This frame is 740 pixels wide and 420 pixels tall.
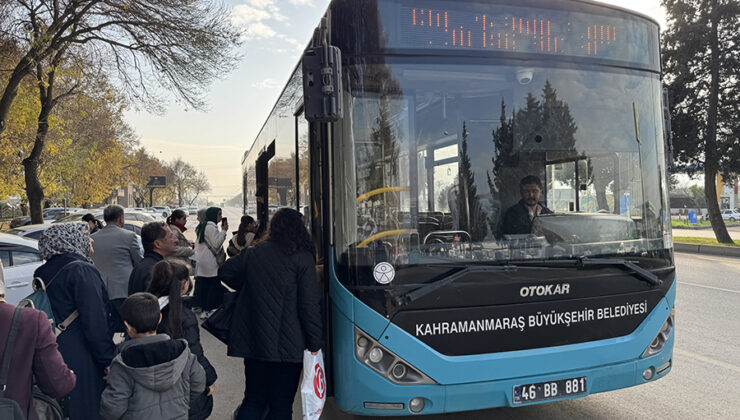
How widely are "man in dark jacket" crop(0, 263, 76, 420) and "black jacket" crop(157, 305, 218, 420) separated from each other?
80 cm

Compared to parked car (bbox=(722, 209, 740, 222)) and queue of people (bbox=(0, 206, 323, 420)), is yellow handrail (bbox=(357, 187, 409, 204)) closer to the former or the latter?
queue of people (bbox=(0, 206, 323, 420))

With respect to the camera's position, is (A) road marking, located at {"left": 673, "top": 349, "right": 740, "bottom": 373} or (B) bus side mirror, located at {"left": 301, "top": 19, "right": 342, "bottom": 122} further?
(A) road marking, located at {"left": 673, "top": 349, "right": 740, "bottom": 373}

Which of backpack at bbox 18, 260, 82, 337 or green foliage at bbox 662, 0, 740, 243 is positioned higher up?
green foliage at bbox 662, 0, 740, 243

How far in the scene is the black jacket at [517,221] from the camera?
3.45 m

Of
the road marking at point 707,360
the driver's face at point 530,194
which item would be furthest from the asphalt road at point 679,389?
the driver's face at point 530,194

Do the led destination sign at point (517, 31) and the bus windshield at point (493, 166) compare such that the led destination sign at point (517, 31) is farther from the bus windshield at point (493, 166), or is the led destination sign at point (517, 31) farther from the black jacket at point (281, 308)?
the black jacket at point (281, 308)

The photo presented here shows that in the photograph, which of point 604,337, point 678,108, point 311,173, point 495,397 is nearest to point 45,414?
point 311,173

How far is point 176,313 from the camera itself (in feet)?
10.9

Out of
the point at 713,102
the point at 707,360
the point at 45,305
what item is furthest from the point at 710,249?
the point at 45,305

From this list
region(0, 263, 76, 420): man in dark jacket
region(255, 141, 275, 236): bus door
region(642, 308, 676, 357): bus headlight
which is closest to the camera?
region(0, 263, 76, 420): man in dark jacket

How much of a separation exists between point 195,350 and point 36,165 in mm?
18956

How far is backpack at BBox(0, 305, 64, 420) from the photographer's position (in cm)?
223

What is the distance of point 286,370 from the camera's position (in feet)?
11.6

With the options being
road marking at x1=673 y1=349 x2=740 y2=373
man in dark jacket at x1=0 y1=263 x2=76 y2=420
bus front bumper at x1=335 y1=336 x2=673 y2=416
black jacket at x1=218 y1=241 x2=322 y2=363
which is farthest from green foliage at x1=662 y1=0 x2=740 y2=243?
man in dark jacket at x1=0 y1=263 x2=76 y2=420
